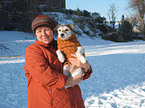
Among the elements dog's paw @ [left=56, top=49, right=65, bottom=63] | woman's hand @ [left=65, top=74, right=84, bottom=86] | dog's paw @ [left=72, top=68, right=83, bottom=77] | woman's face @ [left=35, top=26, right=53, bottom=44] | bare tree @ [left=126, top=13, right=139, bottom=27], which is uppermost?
bare tree @ [left=126, top=13, right=139, bottom=27]

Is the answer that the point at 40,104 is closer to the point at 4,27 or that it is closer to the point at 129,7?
the point at 4,27

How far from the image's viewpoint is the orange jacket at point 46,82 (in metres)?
1.34

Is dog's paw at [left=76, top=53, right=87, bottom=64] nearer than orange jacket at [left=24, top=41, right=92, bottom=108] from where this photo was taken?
No

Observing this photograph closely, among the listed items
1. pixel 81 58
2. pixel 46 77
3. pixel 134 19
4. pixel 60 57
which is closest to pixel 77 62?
pixel 81 58

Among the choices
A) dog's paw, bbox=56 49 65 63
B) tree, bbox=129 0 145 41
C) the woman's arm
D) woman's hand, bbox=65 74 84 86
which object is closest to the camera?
the woman's arm

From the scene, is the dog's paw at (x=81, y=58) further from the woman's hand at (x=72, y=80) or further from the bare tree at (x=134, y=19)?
the bare tree at (x=134, y=19)

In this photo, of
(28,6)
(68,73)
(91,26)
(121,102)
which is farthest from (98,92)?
(91,26)

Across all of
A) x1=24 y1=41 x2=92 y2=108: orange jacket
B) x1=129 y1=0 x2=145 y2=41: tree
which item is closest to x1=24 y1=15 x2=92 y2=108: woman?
x1=24 y1=41 x2=92 y2=108: orange jacket

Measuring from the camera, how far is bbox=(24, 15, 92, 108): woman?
135cm

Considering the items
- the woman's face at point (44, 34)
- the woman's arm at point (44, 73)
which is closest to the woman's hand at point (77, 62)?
the woman's arm at point (44, 73)

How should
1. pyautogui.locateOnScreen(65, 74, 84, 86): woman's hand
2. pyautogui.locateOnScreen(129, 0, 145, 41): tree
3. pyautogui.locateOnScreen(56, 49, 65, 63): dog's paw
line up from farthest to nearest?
pyautogui.locateOnScreen(129, 0, 145, 41): tree
pyautogui.locateOnScreen(56, 49, 65, 63): dog's paw
pyautogui.locateOnScreen(65, 74, 84, 86): woman's hand

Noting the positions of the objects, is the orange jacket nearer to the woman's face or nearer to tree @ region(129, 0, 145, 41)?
the woman's face

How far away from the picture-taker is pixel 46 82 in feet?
4.42

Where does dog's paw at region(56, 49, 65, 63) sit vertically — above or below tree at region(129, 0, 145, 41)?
below
